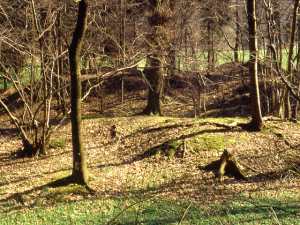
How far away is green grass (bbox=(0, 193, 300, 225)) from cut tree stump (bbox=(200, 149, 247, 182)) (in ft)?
4.67

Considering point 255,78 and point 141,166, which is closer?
point 141,166

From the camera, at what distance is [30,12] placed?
1352cm

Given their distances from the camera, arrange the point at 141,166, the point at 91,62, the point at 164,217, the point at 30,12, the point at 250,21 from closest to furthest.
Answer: the point at 164,217
the point at 141,166
the point at 250,21
the point at 30,12
the point at 91,62

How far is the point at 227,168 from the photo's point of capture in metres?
10.8

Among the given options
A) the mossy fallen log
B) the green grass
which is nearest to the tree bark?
the mossy fallen log

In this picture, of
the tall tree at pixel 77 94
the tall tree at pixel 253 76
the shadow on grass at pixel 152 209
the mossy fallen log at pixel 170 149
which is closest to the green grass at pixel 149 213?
the shadow on grass at pixel 152 209

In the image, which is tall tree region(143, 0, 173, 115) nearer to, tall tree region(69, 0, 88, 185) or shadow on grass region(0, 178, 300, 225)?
tall tree region(69, 0, 88, 185)

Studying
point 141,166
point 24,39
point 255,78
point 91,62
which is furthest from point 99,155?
point 91,62

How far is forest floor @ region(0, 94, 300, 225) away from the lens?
28.0ft

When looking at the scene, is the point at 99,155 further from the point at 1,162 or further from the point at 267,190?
the point at 267,190

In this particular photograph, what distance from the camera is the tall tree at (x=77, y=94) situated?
31.6 feet

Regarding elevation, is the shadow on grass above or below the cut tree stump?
below

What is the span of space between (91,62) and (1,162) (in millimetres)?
6260

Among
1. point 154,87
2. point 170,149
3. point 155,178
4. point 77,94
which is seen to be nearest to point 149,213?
point 155,178
